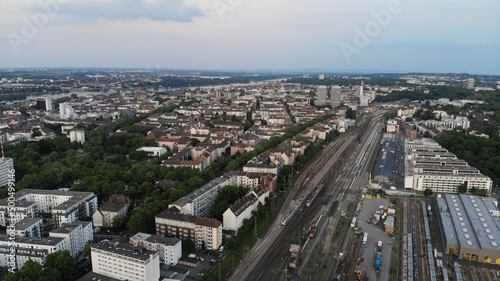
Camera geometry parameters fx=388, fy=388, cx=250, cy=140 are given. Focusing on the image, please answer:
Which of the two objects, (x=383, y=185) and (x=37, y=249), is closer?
(x=37, y=249)

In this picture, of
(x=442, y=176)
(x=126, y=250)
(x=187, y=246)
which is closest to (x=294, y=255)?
(x=187, y=246)

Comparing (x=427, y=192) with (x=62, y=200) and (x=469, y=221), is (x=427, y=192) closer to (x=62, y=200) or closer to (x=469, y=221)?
(x=469, y=221)

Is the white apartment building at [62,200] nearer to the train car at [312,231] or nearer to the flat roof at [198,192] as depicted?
the flat roof at [198,192]

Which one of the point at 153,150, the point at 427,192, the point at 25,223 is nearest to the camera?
the point at 25,223

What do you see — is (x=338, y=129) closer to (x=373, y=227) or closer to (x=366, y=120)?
(x=366, y=120)

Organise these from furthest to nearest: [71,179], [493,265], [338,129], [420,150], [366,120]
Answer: [366,120] → [338,129] → [420,150] → [71,179] → [493,265]

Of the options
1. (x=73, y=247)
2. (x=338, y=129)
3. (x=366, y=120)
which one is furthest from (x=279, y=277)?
(x=366, y=120)
